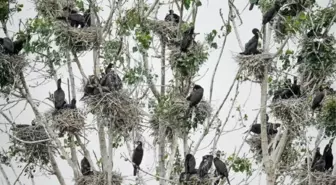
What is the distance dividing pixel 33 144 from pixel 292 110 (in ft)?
13.0

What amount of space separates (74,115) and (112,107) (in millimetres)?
794

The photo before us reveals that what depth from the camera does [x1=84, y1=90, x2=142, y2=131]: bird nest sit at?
11.8 meters

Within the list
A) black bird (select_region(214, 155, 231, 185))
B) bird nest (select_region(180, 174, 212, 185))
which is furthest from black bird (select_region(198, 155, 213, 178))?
black bird (select_region(214, 155, 231, 185))

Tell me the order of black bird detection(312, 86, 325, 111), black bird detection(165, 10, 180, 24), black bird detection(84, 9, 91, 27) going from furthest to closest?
black bird detection(165, 10, 180, 24), black bird detection(84, 9, 91, 27), black bird detection(312, 86, 325, 111)

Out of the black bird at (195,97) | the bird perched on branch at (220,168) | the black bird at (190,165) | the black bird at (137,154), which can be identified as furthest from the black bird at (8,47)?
the bird perched on branch at (220,168)

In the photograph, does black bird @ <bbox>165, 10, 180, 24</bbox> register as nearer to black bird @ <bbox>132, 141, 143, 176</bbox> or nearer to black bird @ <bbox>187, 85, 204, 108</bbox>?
black bird @ <bbox>187, 85, 204, 108</bbox>

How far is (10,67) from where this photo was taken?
12367 millimetres

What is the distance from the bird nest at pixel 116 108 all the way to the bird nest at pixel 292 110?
7.45 ft

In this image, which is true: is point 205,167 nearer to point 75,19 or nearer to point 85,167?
point 85,167

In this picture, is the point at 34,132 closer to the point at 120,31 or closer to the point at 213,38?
the point at 120,31

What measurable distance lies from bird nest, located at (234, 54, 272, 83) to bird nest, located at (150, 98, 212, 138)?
29.8 inches

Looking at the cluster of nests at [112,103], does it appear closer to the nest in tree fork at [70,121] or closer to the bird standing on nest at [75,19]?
the nest in tree fork at [70,121]

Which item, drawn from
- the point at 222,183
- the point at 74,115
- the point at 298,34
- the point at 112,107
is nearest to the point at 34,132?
the point at 74,115

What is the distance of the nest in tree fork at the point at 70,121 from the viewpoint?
1227cm
